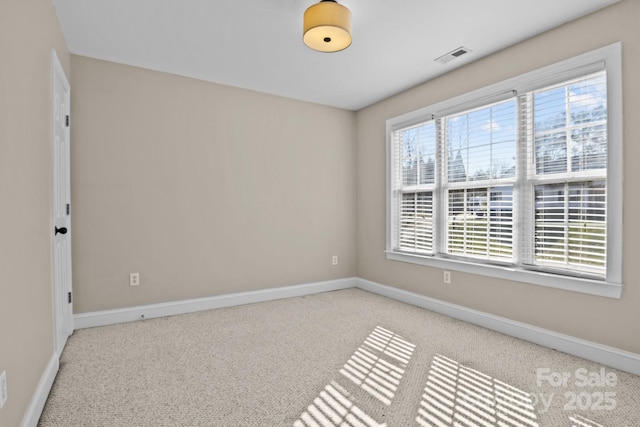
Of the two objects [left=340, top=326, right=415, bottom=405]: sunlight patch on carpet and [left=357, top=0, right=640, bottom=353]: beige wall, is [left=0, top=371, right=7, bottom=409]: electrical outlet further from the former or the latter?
[left=357, top=0, right=640, bottom=353]: beige wall

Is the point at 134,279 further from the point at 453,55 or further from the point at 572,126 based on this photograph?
the point at 572,126

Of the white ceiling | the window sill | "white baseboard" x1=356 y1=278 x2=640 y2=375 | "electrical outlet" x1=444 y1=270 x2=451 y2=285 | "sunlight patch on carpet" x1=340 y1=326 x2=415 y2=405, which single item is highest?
the white ceiling

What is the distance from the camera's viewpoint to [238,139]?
3.97m

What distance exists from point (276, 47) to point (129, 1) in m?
1.15

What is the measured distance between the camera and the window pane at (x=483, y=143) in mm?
3045

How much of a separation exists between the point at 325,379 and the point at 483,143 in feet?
8.44

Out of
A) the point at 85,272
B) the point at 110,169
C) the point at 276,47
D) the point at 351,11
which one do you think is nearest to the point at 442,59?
the point at 351,11

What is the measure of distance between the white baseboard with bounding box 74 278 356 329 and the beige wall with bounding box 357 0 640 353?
871mm

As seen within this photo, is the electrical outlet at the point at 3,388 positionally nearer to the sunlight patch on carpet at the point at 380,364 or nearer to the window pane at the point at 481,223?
the sunlight patch on carpet at the point at 380,364

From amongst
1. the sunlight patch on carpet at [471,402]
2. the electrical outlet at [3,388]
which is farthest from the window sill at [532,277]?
the electrical outlet at [3,388]

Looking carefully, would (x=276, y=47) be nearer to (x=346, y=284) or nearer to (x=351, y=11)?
(x=351, y=11)

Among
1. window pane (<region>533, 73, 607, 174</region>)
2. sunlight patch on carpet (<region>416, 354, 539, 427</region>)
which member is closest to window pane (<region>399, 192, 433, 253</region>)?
window pane (<region>533, 73, 607, 174</region>)

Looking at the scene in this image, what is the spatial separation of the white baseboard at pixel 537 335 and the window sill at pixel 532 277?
14.8 inches

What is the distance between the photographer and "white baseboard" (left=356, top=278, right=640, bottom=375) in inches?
91.5
